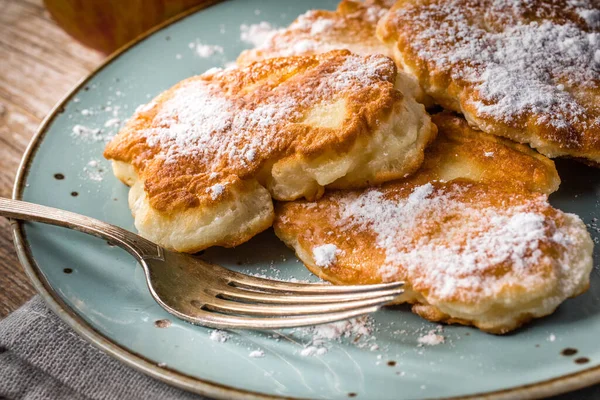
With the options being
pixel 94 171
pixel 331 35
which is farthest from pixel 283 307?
pixel 331 35

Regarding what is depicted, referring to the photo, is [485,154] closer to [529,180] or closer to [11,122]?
[529,180]

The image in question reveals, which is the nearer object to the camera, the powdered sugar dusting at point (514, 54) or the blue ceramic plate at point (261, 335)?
the blue ceramic plate at point (261, 335)

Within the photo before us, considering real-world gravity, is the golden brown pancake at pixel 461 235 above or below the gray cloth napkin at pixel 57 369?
above

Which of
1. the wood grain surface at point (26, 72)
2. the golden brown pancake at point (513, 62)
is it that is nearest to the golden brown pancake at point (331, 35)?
the golden brown pancake at point (513, 62)

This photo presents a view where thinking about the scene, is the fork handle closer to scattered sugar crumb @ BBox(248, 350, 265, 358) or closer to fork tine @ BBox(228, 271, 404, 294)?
fork tine @ BBox(228, 271, 404, 294)

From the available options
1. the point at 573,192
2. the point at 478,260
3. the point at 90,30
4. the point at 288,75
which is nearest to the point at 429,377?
the point at 478,260

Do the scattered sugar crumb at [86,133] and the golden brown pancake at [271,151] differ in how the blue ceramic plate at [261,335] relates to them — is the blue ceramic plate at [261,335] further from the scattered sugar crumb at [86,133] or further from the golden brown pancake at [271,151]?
the golden brown pancake at [271,151]

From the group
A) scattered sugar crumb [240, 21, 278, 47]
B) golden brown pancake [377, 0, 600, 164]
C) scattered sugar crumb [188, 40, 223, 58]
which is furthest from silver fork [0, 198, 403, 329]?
scattered sugar crumb [240, 21, 278, 47]

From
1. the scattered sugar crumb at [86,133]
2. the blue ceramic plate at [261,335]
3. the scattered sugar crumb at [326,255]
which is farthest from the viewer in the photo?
the scattered sugar crumb at [86,133]
